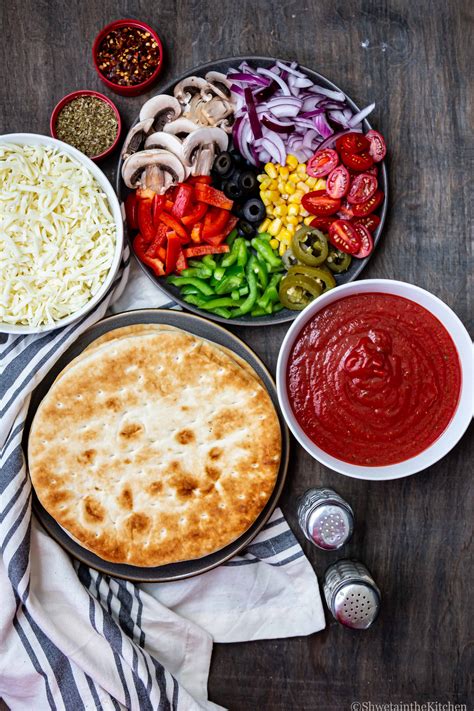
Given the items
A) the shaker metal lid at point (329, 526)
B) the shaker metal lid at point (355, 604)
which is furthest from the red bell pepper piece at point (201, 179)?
the shaker metal lid at point (355, 604)

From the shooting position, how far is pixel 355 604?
2.75 m

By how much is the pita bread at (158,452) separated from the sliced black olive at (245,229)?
58cm

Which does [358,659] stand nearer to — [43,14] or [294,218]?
[294,218]

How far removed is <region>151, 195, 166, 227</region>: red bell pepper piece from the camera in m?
2.82

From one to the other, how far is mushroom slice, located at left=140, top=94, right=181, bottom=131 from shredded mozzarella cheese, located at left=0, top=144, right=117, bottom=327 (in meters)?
0.40

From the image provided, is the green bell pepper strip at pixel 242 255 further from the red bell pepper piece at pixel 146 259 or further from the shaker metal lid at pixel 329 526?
the shaker metal lid at pixel 329 526

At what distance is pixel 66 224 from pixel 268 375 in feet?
3.75

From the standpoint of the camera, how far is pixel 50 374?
2885mm

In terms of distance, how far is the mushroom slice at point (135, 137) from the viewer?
2.78 m

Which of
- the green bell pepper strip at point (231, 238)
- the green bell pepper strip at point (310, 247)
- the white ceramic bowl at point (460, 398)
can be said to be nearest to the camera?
the white ceramic bowl at point (460, 398)

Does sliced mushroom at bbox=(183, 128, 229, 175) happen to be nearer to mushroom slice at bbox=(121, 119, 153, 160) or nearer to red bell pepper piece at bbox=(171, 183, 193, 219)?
red bell pepper piece at bbox=(171, 183, 193, 219)

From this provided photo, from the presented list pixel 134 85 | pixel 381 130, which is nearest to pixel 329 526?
pixel 381 130

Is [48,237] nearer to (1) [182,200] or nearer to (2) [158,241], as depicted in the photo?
(2) [158,241]

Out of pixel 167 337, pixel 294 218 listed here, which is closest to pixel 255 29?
pixel 294 218
